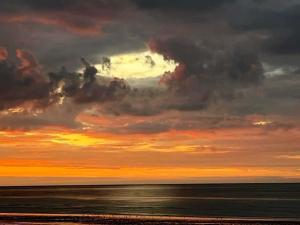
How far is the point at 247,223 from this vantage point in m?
86.2

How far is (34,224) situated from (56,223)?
383 cm

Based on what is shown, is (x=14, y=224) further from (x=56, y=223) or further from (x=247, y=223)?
(x=247, y=223)

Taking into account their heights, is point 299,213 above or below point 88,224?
above

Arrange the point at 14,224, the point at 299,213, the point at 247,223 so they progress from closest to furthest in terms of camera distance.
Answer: the point at 14,224
the point at 247,223
the point at 299,213

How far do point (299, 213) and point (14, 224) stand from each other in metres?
66.8

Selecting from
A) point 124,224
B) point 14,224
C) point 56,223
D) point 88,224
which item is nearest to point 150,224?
point 124,224

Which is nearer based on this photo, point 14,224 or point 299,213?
point 14,224

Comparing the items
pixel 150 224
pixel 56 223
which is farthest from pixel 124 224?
pixel 56 223

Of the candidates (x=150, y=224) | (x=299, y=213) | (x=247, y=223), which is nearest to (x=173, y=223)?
(x=150, y=224)

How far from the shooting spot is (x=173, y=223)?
84.7 m

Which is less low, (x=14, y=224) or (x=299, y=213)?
(x=299, y=213)

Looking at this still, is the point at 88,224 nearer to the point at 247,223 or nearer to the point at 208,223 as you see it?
the point at 208,223

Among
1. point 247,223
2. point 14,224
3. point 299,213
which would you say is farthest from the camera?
point 299,213

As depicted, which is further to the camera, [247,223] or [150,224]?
[247,223]
